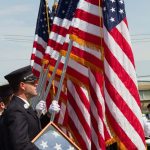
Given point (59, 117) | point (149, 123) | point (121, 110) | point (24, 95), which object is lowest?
point (149, 123)

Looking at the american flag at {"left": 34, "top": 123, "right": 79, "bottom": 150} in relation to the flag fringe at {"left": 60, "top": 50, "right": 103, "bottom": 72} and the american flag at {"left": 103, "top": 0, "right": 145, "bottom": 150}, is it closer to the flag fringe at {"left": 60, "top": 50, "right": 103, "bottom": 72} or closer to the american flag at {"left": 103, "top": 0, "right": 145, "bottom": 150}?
the american flag at {"left": 103, "top": 0, "right": 145, "bottom": 150}

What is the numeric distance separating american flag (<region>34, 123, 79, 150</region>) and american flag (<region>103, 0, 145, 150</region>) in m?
0.74

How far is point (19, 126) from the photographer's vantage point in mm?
4148

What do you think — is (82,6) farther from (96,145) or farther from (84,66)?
(96,145)

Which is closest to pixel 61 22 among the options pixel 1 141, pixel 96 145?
pixel 96 145

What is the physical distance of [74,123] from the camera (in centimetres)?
677

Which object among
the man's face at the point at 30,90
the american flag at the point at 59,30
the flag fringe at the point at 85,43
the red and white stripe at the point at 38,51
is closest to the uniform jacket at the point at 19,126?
the man's face at the point at 30,90

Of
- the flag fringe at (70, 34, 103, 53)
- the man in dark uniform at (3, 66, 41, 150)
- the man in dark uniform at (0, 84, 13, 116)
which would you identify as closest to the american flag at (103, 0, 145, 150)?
the flag fringe at (70, 34, 103, 53)

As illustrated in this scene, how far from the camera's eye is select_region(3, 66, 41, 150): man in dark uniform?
13.4ft

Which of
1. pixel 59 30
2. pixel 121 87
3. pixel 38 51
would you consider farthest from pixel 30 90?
pixel 38 51

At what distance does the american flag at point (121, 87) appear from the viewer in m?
5.09

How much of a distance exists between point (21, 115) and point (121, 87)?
1280mm

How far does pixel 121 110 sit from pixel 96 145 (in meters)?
1.16

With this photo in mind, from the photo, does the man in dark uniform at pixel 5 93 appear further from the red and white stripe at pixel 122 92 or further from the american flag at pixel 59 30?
the red and white stripe at pixel 122 92
